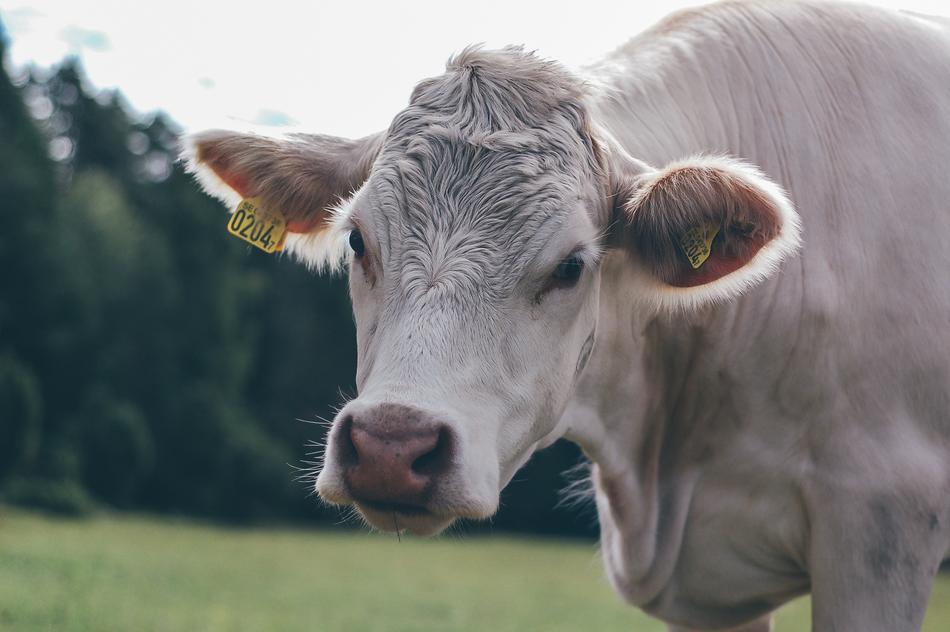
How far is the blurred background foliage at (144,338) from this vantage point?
83.8 feet

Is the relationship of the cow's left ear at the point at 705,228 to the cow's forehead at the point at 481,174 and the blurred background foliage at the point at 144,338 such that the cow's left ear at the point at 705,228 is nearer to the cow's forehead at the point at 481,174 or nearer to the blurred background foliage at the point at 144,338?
the cow's forehead at the point at 481,174

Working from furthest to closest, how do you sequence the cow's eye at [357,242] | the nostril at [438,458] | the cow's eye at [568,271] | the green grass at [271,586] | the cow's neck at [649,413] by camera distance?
the green grass at [271,586] → the cow's neck at [649,413] → the cow's eye at [357,242] → the cow's eye at [568,271] → the nostril at [438,458]

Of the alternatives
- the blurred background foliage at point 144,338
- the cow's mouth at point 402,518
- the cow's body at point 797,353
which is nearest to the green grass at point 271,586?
the cow's body at point 797,353

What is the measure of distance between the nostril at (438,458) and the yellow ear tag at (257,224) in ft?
4.78

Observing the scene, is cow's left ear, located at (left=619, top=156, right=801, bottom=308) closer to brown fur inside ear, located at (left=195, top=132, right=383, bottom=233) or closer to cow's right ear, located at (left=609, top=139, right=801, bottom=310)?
cow's right ear, located at (left=609, top=139, right=801, bottom=310)

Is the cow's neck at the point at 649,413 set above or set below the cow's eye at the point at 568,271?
below

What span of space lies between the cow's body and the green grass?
2.83ft

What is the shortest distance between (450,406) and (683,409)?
1.25 m

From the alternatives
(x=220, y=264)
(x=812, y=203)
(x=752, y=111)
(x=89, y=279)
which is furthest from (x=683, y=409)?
(x=220, y=264)

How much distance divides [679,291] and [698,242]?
175 mm

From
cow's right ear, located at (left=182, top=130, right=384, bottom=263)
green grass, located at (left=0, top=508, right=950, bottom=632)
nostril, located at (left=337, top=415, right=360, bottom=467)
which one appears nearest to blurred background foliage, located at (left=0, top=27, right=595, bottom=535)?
green grass, located at (left=0, top=508, right=950, bottom=632)

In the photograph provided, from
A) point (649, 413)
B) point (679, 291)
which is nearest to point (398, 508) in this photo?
point (679, 291)

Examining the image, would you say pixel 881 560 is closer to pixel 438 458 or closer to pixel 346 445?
pixel 438 458

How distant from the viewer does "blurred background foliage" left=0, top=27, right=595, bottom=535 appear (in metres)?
25.5
